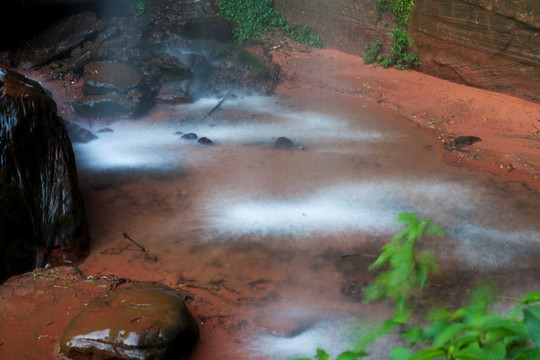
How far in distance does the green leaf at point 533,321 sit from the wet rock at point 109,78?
29.9 ft

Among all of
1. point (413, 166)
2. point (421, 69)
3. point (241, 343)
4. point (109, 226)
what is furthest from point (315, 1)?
point (241, 343)

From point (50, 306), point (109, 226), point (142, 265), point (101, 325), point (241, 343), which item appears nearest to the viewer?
point (101, 325)

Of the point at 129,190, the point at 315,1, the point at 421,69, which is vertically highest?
the point at 315,1

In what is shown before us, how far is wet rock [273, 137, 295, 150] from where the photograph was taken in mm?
7367

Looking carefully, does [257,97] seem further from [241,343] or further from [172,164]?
[241,343]

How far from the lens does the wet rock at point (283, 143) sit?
7.37 meters

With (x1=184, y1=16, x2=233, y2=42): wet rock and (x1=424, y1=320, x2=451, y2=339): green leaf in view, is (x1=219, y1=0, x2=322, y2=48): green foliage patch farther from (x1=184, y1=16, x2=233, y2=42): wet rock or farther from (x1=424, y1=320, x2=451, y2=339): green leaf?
(x1=424, y1=320, x2=451, y2=339): green leaf

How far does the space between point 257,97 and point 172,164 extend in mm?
3990

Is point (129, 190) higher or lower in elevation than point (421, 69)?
lower

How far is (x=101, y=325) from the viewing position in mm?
3162

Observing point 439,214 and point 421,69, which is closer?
point 439,214

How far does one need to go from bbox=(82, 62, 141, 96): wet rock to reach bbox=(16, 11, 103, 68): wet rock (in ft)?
4.75

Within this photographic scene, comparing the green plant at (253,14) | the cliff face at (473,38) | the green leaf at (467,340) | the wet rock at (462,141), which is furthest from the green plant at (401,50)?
the green leaf at (467,340)

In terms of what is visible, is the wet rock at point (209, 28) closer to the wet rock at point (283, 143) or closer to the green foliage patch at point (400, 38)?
the green foliage patch at point (400, 38)
